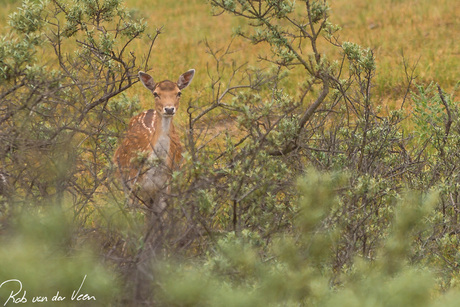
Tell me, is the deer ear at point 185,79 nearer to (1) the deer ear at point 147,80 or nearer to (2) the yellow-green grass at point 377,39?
(1) the deer ear at point 147,80

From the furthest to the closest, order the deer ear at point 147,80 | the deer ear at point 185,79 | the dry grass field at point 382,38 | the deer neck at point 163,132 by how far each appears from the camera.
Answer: the dry grass field at point 382,38, the deer ear at point 185,79, the deer ear at point 147,80, the deer neck at point 163,132

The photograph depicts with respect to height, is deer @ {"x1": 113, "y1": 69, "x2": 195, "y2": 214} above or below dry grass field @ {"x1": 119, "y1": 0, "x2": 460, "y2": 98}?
below

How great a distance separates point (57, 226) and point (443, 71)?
35.0 feet

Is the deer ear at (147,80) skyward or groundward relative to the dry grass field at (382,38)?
groundward

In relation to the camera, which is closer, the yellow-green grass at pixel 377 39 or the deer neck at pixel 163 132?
the deer neck at pixel 163 132

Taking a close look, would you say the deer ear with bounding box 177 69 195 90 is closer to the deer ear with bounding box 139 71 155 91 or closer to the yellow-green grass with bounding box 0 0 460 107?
the deer ear with bounding box 139 71 155 91

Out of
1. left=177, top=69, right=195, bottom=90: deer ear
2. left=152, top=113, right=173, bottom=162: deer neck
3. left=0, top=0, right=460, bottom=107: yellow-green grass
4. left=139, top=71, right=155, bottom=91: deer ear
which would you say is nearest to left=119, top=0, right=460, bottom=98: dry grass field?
left=0, top=0, right=460, bottom=107: yellow-green grass

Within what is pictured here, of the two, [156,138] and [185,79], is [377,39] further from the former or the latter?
[156,138]

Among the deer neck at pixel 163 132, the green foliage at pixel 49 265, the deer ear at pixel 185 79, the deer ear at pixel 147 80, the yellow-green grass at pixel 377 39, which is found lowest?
the green foliage at pixel 49 265

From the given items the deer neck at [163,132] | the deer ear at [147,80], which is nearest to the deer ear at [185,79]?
the deer ear at [147,80]

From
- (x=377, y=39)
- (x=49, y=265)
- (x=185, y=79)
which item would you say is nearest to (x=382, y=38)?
(x=377, y=39)

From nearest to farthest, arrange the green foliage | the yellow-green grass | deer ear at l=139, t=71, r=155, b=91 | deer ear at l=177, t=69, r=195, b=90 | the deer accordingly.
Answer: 1. the green foliage
2. the deer
3. deer ear at l=139, t=71, r=155, b=91
4. deer ear at l=177, t=69, r=195, b=90
5. the yellow-green grass

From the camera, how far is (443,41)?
596 inches

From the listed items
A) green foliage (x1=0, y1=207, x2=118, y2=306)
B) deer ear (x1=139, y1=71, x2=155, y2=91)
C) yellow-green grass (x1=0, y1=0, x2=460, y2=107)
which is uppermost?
yellow-green grass (x1=0, y1=0, x2=460, y2=107)
